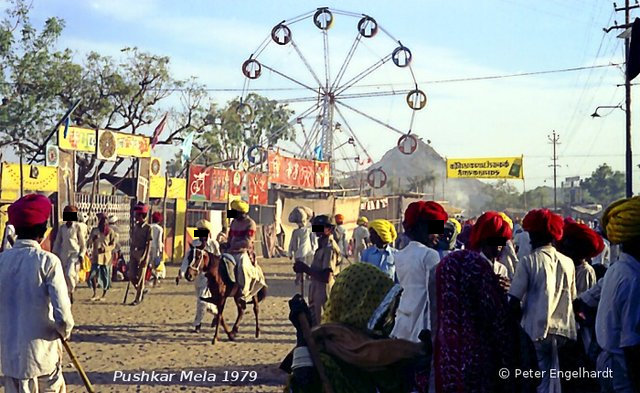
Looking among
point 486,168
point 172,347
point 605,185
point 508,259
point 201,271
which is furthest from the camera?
point 605,185

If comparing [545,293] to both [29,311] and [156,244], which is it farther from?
[156,244]

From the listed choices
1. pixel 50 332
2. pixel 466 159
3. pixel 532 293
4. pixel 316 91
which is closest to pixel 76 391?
pixel 50 332

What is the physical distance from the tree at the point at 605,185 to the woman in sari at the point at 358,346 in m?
91.0

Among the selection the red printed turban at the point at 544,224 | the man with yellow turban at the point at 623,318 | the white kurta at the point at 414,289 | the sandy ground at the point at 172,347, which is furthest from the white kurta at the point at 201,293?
the man with yellow turban at the point at 623,318

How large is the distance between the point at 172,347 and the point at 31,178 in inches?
420

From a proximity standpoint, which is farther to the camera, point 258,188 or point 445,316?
point 258,188

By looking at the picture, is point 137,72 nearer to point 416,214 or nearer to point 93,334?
point 93,334

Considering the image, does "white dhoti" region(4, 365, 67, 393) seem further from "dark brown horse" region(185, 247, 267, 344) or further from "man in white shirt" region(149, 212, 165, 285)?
"man in white shirt" region(149, 212, 165, 285)

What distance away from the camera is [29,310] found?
4938 mm

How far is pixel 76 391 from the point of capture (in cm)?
801

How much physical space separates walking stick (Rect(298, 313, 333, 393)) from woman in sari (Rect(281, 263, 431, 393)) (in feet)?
0.06

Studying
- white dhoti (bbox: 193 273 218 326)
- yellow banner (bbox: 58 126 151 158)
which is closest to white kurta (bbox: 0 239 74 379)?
white dhoti (bbox: 193 273 218 326)

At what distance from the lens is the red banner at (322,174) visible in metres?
34.1

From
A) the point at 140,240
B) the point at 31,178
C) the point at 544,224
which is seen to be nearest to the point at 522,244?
the point at 544,224
